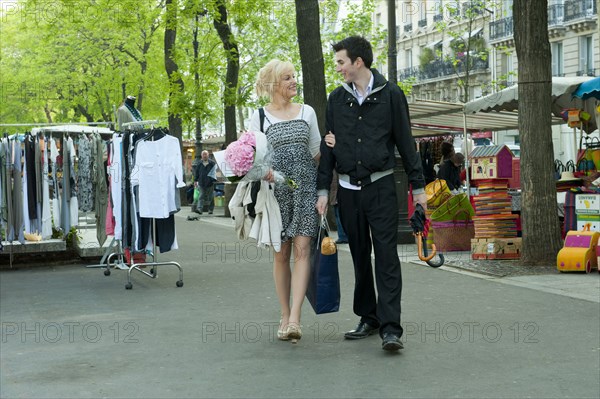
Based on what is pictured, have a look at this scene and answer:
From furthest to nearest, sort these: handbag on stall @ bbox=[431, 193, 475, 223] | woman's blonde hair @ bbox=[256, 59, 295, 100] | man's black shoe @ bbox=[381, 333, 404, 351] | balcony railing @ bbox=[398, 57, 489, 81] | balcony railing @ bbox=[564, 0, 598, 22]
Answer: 1. balcony railing @ bbox=[398, 57, 489, 81]
2. balcony railing @ bbox=[564, 0, 598, 22]
3. handbag on stall @ bbox=[431, 193, 475, 223]
4. woman's blonde hair @ bbox=[256, 59, 295, 100]
5. man's black shoe @ bbox=[381, 333, 404, 351]

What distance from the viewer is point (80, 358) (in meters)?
7.21

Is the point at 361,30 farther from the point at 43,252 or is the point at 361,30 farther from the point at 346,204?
the point at 346,204

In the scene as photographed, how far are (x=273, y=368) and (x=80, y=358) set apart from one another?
1434 mm

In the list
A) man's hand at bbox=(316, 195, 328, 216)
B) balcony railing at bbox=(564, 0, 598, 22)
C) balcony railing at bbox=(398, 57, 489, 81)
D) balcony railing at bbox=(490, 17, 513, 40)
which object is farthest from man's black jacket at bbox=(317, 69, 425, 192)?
balcony railing at bbox=(398, 57, 489, 81)

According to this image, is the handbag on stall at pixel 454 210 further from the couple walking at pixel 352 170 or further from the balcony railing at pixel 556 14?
the balcony railing at pixel 556 14

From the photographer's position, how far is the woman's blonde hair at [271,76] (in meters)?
7.47

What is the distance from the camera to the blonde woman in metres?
7.48

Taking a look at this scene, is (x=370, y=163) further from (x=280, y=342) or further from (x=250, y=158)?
(x=280, y=342)

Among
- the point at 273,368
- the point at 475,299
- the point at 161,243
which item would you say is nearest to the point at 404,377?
the point at 273,368

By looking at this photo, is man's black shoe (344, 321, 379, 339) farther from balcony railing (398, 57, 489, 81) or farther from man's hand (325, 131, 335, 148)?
balcony railing (398, 57, 489, 81)

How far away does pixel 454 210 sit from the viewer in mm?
15609

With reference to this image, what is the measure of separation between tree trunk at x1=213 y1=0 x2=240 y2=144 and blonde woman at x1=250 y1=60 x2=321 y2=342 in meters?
18.3

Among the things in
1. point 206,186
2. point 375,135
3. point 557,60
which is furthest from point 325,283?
point 557,60

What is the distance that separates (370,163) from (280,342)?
1498mm
